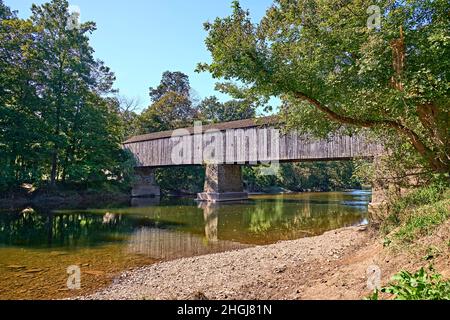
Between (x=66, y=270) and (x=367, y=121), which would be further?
(x=66, y=270)

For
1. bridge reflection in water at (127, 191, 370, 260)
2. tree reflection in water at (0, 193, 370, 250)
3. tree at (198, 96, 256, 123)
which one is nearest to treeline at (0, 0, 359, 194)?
tree reflection in water at (0, 193, 370, 250)

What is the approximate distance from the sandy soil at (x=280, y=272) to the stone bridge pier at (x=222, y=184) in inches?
649

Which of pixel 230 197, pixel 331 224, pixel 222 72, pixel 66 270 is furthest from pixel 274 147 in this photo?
pixel 66 270

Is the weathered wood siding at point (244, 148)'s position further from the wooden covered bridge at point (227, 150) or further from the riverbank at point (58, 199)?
the riverbank at point (58, 199)

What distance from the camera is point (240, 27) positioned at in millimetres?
6723

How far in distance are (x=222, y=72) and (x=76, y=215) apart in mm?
13919

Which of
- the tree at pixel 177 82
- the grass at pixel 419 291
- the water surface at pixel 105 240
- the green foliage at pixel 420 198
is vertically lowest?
the water surface at pixel 105 240

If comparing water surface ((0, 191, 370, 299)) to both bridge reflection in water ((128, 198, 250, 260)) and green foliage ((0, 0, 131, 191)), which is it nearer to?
bridge reflection in water ((128, 198, 250, 260))

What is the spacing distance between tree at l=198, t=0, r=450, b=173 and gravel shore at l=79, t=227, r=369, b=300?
9.34ft

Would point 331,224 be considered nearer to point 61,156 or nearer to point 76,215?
point 76,215

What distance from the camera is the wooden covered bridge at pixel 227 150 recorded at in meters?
19.2

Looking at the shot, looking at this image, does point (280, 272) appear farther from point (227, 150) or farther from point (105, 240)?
point (227, 150)

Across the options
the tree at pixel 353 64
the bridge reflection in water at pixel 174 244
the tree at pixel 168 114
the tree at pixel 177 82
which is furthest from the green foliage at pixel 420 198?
the tree at pixel 177 82

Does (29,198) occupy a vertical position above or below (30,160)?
below
